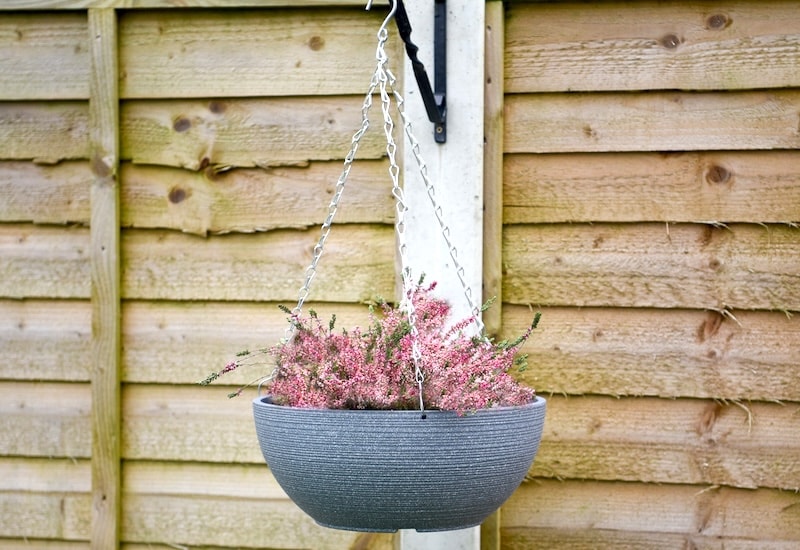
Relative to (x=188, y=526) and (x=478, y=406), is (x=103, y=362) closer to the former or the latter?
(x=188, y=526)

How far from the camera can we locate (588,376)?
245 centimetres

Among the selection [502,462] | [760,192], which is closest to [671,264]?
[760,192]

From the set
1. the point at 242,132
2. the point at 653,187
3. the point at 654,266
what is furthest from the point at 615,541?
the point at 242,132

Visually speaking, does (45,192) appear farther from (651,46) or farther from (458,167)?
(651,46)

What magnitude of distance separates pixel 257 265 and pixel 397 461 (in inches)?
38.4

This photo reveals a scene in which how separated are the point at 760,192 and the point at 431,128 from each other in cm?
75

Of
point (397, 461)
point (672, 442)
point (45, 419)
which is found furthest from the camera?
point (45, 419)

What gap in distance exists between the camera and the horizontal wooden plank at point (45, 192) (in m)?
2.66

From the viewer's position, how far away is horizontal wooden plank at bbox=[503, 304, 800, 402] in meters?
2.39

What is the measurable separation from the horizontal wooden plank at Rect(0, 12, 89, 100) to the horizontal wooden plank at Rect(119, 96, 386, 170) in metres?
0.16

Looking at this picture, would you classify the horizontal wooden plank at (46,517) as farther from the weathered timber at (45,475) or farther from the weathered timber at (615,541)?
the weathered timber at (615,541)

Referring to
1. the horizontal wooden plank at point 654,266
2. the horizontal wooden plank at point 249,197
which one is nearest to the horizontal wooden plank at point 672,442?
the horizontal wooden plank at point 654,266

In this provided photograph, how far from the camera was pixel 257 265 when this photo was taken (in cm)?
260

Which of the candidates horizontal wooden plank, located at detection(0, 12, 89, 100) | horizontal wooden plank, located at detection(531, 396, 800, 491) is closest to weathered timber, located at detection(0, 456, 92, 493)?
horizontal wooden plank, located at detection(0, 12, 89, 100)
